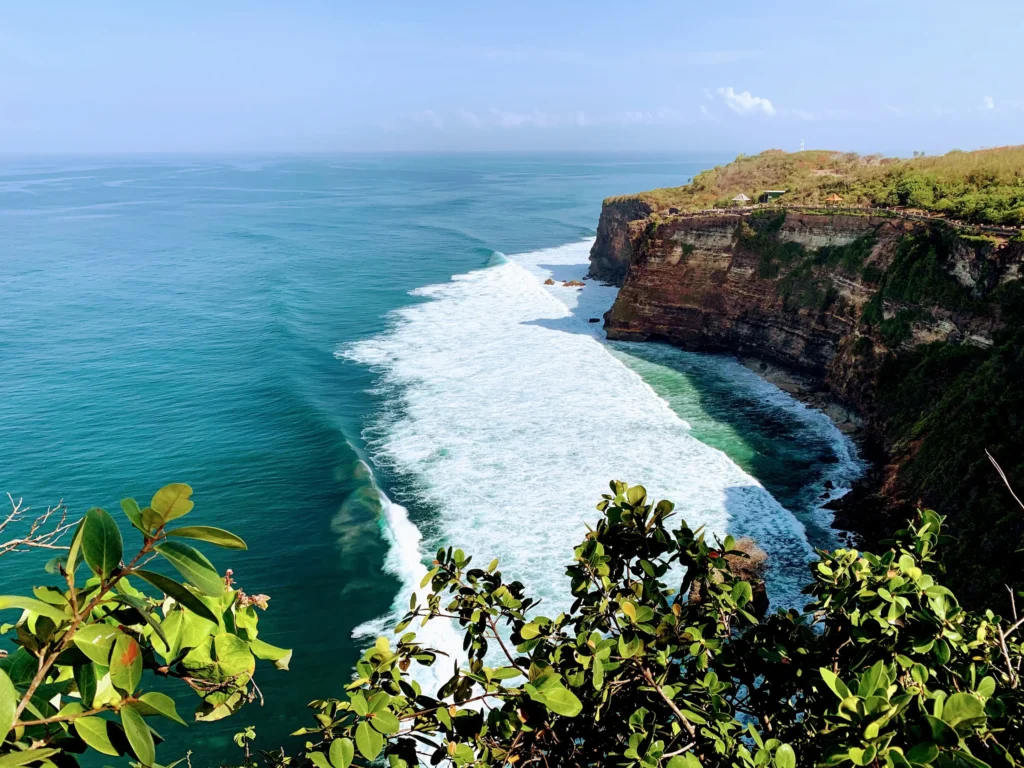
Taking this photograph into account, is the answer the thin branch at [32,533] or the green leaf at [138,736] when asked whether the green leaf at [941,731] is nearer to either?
the green leaf at [138,736]

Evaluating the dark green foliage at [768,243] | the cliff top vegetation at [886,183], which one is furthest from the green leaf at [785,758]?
the dark green foliage at [768,243]

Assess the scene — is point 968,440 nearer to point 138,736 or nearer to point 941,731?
point 941,731

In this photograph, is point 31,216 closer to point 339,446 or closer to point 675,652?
point 339,446

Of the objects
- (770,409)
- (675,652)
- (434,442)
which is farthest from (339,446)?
(675,652)

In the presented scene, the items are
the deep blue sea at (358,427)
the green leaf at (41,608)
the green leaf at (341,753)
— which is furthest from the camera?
the deep blue sea at (358,427)

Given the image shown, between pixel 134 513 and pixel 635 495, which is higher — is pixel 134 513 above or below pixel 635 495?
above

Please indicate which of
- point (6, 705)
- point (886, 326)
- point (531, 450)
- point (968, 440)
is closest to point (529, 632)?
point (6, 705)

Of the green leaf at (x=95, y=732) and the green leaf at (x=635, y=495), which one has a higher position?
the green leaf at (x=95, y=732)
